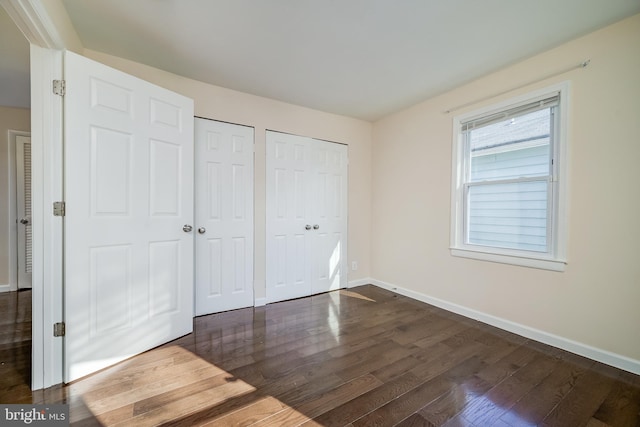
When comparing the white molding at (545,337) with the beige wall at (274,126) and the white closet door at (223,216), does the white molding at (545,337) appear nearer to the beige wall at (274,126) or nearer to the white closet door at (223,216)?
the beige wall at (274,126)

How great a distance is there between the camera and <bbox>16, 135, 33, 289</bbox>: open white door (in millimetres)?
3639

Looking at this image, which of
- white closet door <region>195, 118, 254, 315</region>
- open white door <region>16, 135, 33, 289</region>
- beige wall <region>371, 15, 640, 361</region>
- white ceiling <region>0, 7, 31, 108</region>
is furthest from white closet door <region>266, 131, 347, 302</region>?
open white door <region>16, 135, 33, 289</region>

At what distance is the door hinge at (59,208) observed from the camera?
5.38 feet

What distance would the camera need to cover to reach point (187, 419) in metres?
1.38

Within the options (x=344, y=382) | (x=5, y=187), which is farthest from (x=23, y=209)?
(x=344, y=382)

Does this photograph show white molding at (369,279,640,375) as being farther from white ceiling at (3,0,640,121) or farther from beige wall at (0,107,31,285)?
beige wall at (0,107,31,285)

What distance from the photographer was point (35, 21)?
1.40 meters

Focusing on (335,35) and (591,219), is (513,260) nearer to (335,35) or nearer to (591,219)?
(591,219)

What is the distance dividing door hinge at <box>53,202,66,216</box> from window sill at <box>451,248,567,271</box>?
11.2 ft

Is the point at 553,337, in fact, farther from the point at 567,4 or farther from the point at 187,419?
the point at 187,419

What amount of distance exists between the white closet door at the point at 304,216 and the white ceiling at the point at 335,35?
2.91ft

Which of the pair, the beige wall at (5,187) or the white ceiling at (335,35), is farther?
the beige wall at (5,187)

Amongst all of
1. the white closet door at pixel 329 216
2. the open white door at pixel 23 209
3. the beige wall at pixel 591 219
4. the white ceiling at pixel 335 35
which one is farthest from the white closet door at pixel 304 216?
the open white door at pixel 23 209

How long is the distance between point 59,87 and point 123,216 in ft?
2.92
